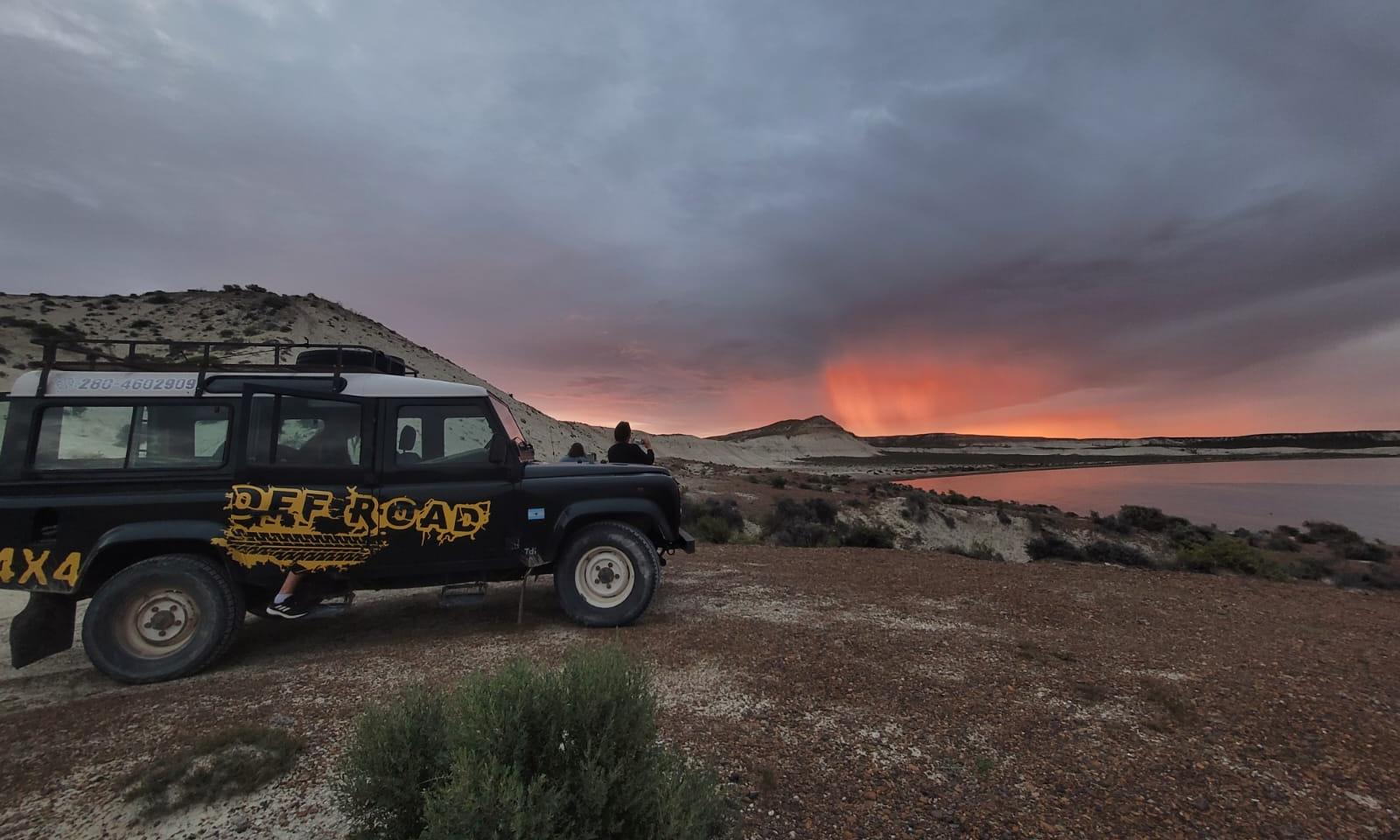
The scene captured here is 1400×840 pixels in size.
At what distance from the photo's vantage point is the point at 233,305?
1783 inches

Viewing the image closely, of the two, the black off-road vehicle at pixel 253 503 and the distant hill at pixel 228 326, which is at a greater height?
the distant hill at pixel 228 326

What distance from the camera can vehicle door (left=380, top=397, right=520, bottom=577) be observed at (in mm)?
5289

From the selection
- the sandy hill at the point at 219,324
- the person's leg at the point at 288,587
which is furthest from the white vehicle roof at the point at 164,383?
the sandy hill at the point at 219,324

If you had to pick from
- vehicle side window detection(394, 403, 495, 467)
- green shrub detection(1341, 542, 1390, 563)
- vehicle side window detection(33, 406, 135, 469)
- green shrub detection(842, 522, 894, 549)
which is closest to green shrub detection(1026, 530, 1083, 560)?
green shrub detection(842, 522, 894, 549)

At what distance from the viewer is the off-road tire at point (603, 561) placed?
577 centimetres

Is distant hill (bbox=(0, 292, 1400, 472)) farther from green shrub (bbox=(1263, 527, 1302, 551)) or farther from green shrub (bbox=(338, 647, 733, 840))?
green shrub (bbox=(1263, 527, 1302, 551))

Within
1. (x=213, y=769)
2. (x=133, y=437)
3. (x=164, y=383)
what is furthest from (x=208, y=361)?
(x=213, y=769)

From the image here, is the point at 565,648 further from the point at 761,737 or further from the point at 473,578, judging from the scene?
the point at 761,737

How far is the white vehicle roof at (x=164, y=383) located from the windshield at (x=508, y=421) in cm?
44

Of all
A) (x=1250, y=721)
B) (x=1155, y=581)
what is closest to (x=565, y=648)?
(x=1250, y=721)

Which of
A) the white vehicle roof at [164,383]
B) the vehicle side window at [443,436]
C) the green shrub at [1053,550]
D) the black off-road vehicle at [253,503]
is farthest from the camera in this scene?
the green shrub at [1053,550]

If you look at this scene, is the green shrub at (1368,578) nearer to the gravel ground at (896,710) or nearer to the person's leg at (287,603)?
the gravel ground at (896,710)

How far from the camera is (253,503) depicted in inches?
192

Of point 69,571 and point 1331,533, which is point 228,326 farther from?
point 1331,533
